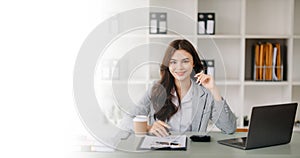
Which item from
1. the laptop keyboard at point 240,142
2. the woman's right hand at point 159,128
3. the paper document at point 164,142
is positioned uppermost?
the woman's right hand at point 159,128

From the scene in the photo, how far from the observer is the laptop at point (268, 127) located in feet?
6.63

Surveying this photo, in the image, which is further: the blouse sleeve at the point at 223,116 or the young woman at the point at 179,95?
the blouse sleeve at the point at 223,116

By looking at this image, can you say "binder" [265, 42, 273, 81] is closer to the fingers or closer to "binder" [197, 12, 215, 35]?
"binder" [197, 12, 215, 35]

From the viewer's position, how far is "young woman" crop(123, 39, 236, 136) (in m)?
1.85

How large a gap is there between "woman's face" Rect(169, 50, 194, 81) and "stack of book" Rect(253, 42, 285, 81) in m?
2.25

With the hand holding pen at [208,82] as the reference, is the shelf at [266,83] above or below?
below

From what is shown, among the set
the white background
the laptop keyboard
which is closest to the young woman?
the laptop keyboard

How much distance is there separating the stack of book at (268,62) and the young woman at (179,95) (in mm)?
2081

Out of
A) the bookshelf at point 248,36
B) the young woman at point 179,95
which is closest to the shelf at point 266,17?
the bookshelf at point 248,36

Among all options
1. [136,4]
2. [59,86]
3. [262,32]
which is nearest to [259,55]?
[262,32]

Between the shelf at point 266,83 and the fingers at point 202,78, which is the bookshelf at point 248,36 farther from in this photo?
the fingers at point 202,78

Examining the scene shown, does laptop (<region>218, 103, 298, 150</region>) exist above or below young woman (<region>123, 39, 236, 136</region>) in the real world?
below

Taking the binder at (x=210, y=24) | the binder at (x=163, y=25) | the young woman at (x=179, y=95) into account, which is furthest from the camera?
the binder at (x=210, y=24)

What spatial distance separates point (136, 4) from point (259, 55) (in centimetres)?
107
